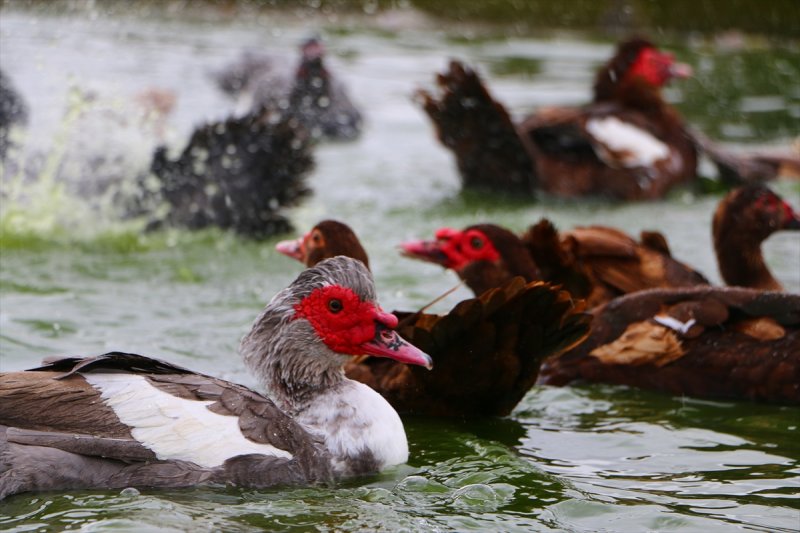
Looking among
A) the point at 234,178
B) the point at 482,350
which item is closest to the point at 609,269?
the point at 482,350

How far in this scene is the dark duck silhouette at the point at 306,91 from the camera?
13.9 metres

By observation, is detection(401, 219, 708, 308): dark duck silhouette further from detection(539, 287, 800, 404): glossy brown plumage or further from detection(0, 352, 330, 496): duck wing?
detection(0, 352, 330, 496): duck wing

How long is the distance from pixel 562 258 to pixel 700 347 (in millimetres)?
964

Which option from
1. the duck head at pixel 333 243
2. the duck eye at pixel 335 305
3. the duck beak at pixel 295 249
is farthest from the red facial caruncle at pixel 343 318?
the duck beak at pixel 295 249

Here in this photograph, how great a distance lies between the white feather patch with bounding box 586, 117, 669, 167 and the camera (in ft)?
36.9

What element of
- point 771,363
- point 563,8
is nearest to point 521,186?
point 771,363

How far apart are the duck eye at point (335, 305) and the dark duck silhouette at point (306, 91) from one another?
26.1ft

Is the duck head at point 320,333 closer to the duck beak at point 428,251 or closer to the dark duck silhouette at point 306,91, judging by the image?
the duck beak at point 428,251

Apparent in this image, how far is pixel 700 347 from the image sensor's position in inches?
265

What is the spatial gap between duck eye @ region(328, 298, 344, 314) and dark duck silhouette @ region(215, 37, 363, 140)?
7.97 metres

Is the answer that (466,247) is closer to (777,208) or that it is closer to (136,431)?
(777,208)

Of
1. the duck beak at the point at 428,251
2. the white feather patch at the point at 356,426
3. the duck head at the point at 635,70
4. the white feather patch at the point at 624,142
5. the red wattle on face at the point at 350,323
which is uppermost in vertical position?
the duck head at the point at 635,70

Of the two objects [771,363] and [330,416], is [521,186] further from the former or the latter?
[330,416]

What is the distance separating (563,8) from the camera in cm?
2241
